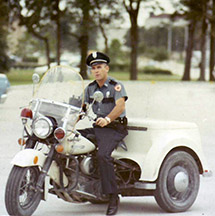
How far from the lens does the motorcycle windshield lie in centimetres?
609

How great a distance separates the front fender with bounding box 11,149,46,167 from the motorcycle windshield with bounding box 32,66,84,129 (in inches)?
12.2

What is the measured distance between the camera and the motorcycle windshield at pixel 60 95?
240 inches

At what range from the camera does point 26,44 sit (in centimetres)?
10812

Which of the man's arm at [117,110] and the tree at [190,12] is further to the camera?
the tree at [190,12]

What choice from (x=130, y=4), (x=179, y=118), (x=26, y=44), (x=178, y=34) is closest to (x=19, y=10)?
(x=130, y=4)

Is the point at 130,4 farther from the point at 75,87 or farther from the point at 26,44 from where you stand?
the point at 26,44

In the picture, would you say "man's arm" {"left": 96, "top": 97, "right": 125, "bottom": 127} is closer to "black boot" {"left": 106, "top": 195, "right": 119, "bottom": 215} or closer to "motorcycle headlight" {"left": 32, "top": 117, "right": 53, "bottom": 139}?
"motorcycle headlight" {"left": 32, "top": 117, "right": 53, "bottom": 139}

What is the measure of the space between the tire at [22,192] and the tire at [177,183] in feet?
3.94

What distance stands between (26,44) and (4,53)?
50276 mm

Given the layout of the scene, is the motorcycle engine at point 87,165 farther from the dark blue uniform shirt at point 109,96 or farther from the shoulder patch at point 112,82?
the shoulder patch at point 112,82

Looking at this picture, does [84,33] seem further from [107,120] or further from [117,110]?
[107,120]

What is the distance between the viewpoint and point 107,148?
20.7 ft

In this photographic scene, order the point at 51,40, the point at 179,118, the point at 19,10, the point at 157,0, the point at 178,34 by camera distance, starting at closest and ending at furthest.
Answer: the point at 179,118, the point at 19,10, the point at 157,0, the point at 51,40, the point at 178,34

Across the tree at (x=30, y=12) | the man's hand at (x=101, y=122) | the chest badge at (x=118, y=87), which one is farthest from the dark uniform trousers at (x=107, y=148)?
the tree at (x=30, y=12)
